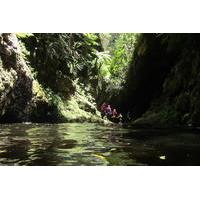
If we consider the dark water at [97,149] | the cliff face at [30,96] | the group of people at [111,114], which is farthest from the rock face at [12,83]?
the group of people at [111,114]

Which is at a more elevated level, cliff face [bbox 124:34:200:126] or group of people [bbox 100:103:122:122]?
cliff face [bbox 124:34:200:126]

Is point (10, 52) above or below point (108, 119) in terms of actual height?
above

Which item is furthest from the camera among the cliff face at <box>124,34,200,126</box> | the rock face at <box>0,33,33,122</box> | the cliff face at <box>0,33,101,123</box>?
the cliff face at <box>124,34,200,126</box>

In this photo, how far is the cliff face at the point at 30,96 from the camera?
9695 millimetres

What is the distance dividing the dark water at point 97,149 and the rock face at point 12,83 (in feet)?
5.88

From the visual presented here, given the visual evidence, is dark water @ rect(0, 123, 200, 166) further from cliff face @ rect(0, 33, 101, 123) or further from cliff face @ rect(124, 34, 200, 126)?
cliff face @ rect(124, 34, 200, 126)

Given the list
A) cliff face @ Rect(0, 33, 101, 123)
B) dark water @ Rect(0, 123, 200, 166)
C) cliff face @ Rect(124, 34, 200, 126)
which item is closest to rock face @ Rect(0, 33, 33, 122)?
cliff face @ Rect(0, 33, 101, 123)

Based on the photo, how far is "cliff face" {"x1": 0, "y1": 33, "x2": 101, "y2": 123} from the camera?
9.70 metres

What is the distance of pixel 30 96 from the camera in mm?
10867
